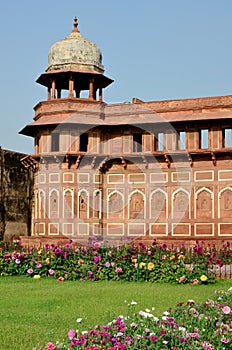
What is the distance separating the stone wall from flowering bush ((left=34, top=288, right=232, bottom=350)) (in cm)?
A: 2391

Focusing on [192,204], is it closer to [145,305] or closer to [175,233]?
[175,233]

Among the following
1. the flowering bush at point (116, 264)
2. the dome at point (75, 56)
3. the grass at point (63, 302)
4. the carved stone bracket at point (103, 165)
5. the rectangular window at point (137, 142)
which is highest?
the dome at point (75, 56)

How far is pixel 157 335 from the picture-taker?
203 inches

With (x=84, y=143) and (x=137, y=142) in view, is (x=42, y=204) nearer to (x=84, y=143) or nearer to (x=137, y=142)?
(x=84, y=143)

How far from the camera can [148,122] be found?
78.2 feet

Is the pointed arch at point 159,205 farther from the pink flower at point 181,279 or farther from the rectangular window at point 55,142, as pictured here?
the pink flower at point 181,279

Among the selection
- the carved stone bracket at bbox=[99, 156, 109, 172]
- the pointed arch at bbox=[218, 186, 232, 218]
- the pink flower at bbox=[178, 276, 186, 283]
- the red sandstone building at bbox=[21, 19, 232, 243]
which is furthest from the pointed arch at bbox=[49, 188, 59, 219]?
the pink flower at bbox=[178, 276, 186, 283]

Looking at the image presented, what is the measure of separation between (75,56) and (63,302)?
1714cm

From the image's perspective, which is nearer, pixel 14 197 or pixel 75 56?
pixel 75 56

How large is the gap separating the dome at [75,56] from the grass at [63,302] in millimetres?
13368

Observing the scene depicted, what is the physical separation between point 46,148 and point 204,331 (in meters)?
19.8

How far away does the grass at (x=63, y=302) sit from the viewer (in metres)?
7.06

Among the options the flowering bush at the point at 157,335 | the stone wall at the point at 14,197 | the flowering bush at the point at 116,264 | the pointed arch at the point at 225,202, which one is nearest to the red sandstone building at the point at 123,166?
the pointed arch at the point at 225,202

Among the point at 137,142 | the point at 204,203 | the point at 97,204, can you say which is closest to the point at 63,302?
the point at 204,203
